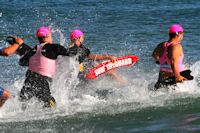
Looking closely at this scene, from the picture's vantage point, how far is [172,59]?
11852 mm

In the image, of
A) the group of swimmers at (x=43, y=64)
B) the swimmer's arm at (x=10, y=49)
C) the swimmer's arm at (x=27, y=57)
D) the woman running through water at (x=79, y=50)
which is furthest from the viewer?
the woman running through water at (x=79, y=50)

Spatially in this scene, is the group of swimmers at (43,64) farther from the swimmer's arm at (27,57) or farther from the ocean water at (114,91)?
the ocean water at (114,91)

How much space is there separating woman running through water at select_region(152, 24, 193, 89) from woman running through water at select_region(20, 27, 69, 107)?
2180 millimetres

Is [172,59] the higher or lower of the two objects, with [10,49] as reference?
lower

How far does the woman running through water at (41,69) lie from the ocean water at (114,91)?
22 centimetres

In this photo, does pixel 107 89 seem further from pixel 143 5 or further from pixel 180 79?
pixel 143 5

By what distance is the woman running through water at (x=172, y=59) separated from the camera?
11.9m

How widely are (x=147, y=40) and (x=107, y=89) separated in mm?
9140

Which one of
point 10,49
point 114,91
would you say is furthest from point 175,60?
point 10,49

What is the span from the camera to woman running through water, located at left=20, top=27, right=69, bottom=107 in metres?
11.2

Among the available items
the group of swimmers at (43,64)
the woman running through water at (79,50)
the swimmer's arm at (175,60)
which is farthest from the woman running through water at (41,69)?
the swimmer's arm at (175,60)

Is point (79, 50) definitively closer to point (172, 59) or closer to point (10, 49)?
point (172, 59)

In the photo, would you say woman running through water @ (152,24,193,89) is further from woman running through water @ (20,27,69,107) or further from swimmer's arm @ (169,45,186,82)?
woman running through water @ (20,27,69,107)

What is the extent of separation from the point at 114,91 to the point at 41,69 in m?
2.73
